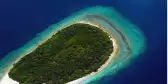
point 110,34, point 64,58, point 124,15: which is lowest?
point 64,58

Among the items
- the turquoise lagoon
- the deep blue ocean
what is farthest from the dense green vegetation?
the deep blue ocean

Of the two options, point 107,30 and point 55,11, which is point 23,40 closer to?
point 55,11

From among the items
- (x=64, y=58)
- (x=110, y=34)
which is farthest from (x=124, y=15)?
(x=64, y=58)

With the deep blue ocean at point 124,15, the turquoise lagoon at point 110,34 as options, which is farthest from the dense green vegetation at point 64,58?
the deep blue ocean at point 124,15

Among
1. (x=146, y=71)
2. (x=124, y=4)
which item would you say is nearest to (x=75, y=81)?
(x=146, y=71)

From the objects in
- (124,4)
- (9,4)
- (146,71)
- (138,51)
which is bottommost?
(146,71)

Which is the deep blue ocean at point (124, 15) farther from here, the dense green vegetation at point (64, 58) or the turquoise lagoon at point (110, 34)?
the dense green vegetation at point (64, 58)

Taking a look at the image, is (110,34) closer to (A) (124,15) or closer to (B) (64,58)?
(A) (124,15)
